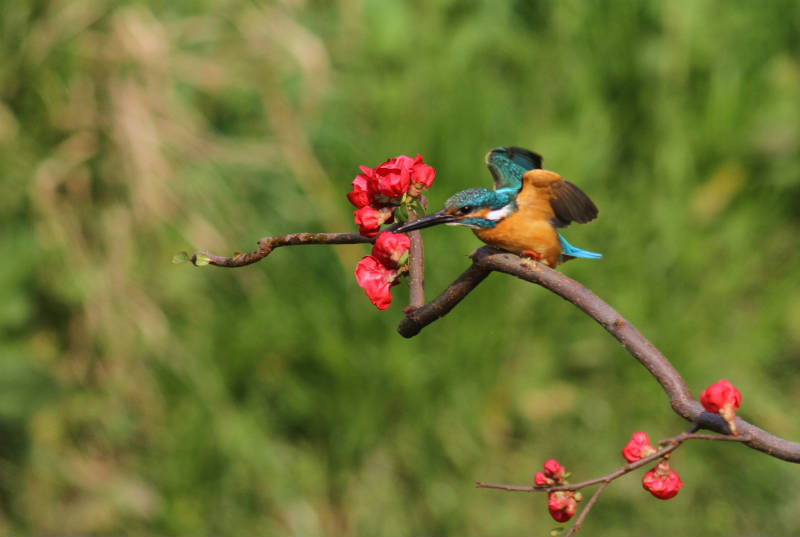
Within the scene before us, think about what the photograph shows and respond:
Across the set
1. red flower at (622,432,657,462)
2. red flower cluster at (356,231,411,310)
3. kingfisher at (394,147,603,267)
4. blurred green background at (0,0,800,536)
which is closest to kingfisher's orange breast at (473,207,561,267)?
kingfisher at (394,147,603,267)

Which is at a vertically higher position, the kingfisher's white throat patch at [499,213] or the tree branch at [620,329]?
Result: the kingfisher's white throat patch at [499,213]

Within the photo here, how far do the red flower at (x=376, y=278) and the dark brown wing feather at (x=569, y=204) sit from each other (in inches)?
9.3

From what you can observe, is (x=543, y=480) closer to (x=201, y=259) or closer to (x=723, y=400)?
(x=723, y=400)

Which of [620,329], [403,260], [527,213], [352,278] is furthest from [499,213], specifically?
[352,278]

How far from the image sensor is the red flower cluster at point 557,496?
1.02 meters

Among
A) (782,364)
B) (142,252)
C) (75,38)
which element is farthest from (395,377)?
(75,38)

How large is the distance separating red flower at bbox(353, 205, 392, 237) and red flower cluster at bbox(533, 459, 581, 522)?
326 millimetres

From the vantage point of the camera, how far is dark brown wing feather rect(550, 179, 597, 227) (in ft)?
3.57

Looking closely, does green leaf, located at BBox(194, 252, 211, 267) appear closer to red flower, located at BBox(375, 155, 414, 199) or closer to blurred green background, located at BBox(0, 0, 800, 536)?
red flower, located at BBox(375, 155, 414, 199)

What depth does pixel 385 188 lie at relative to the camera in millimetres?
989

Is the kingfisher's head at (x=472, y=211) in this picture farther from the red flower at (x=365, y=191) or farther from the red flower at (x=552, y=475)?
the red flower at (x=552, y=475)

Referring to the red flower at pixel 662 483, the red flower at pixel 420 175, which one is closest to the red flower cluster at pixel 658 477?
the red flower at pixel 662 483

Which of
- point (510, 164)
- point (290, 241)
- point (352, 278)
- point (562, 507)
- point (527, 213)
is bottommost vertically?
point (562, 507)

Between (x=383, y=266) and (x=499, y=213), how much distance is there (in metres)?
0.15
